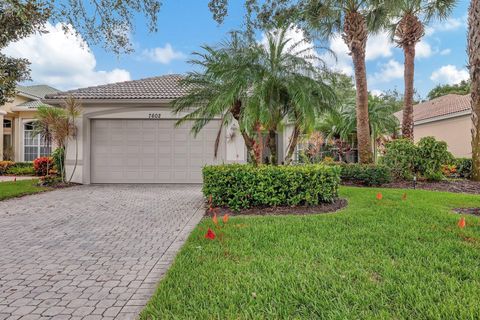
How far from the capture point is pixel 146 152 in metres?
12.8

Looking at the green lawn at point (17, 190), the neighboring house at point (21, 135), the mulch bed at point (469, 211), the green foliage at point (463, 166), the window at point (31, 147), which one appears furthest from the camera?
the window at point (31, 147)

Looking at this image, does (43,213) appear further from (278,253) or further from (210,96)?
(278,253)

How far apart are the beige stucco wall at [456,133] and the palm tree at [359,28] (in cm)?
1022

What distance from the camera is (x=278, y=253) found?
4074mm

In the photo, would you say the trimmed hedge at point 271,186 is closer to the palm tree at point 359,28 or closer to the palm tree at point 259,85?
the palm tree at point 259,85

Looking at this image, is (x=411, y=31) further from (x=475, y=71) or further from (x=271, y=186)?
(x=271, y=186)

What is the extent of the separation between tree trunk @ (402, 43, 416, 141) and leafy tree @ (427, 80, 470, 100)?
2650cm

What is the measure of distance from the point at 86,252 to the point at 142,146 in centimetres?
876

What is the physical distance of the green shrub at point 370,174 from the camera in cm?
1052

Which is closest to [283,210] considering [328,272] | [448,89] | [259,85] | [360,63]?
[259,85]

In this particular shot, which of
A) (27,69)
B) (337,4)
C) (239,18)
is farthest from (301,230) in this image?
(27,69)

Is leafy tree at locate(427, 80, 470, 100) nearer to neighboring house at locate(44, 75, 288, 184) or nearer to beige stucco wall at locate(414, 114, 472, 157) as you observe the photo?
beige stucco wall at locate(414, 114, 472, 157)

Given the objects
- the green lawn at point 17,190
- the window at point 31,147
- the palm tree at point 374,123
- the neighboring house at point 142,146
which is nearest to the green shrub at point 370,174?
the neighboring house at point 142,146

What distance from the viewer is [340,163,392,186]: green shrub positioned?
10.5 metres
